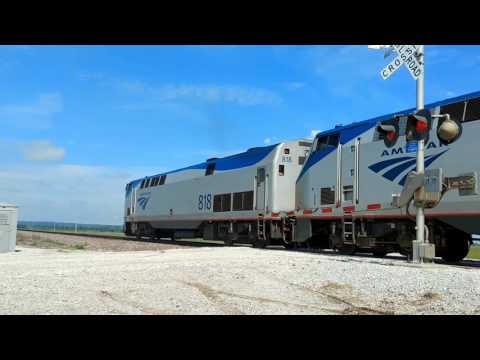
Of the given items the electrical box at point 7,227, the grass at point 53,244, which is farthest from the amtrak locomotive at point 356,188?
the electrical box at point 7,227

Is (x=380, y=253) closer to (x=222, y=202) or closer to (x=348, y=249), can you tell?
(x=348, y=249)

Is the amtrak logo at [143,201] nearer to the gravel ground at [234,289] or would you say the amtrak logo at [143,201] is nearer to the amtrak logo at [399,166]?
the amtrak logo at [399,166]

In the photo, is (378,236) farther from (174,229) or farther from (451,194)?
(174,229)

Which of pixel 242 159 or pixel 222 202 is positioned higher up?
pixel 242 159

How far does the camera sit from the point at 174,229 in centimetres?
2884

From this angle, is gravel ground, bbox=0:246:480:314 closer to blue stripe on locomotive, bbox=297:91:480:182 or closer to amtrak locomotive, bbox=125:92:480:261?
amtrak locomotive, bbox=125:92:480:261

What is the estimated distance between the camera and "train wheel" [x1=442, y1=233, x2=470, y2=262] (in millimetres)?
13202

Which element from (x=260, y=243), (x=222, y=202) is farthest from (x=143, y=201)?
(x=260, y=243)

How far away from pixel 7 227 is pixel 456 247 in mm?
14052

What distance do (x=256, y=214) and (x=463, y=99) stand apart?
400 inches

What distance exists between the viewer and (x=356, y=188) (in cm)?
1520

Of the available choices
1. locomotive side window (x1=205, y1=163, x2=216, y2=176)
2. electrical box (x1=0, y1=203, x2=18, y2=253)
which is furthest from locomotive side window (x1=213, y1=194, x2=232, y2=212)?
electrical box (x1=0, y1=203, x2=18, y2=253)

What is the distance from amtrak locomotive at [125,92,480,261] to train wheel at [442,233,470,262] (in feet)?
0.09
